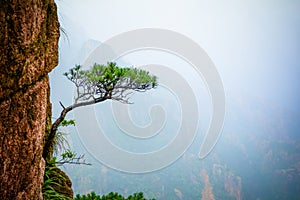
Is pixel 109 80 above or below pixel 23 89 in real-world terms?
above

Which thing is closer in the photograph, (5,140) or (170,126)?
(5,140)

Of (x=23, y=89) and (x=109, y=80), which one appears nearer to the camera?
(x=23, y=89)

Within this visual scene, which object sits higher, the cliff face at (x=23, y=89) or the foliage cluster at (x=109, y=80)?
the foliage cluster at (x=109, y=80)

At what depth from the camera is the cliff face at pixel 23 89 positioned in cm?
214

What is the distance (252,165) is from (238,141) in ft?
47.5

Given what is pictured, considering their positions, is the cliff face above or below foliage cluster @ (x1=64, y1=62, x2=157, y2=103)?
below

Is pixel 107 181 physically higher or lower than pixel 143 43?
lower

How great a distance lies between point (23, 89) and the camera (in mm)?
2369

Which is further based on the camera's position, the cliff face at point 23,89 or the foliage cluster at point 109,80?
the foliage cluster at point 109,80

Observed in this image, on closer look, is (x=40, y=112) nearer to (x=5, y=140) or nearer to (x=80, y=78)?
(x=5, y=140)

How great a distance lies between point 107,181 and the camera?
160 ft

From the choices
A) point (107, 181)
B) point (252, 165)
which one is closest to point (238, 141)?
point (252, 165)

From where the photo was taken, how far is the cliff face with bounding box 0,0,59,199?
2.14 m

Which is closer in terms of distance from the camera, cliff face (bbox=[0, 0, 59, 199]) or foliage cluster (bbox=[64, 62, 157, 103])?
cliff face (bbox=[0, 0, 59, 199])
